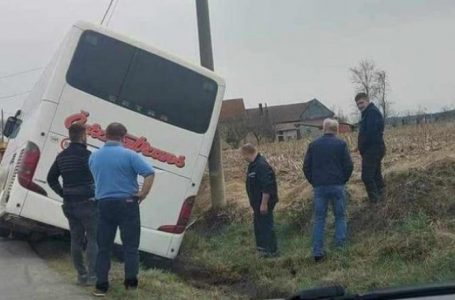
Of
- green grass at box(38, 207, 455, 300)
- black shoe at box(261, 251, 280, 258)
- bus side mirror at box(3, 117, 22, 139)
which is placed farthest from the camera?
bus side mirror at box(3, 117, 22, 139)

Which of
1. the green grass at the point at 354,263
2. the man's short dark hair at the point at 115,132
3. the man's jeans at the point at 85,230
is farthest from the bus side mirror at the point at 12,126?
the man's short dark hair at the point at 115,132

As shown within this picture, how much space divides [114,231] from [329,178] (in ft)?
10.6

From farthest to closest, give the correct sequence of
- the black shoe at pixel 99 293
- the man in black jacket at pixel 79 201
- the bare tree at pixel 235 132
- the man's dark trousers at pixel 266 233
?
the bare tree at pixel 235 132 → the man's dark trousers at pixel 266 233 → the man in black jacket at pixel 79 201 → the black shoe at pixel 99 293

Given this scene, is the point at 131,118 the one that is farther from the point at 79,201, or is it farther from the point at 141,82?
the point at 79,201

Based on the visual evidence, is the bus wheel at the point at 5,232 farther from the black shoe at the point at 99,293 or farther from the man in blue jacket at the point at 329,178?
the man in blue jacket at the point at 329,178

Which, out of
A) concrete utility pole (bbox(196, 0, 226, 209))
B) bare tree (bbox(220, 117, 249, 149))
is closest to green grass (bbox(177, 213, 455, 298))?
concrete utility pole (bbox(196, 0, 226, 209))

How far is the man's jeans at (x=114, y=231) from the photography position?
7.31 metres

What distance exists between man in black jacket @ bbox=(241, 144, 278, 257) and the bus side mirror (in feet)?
15.1

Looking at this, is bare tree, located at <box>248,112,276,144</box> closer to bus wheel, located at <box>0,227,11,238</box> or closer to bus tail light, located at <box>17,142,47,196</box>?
bus wheel, located at <box>0,227,11,238</box>

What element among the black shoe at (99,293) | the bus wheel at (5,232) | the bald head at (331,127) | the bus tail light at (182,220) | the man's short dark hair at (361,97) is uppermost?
A: the man's short dark hair at (361,97)

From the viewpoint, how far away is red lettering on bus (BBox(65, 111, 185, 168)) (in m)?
10.4

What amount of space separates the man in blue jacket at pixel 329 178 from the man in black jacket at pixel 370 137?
57 centimetres

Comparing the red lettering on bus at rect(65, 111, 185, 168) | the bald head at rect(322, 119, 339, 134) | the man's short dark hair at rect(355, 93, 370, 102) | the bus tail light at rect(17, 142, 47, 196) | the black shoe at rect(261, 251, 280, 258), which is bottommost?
the black shoe at rect(261, 251, 280, 258)

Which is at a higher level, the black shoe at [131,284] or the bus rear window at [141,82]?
the bus rear window at [141,82]
